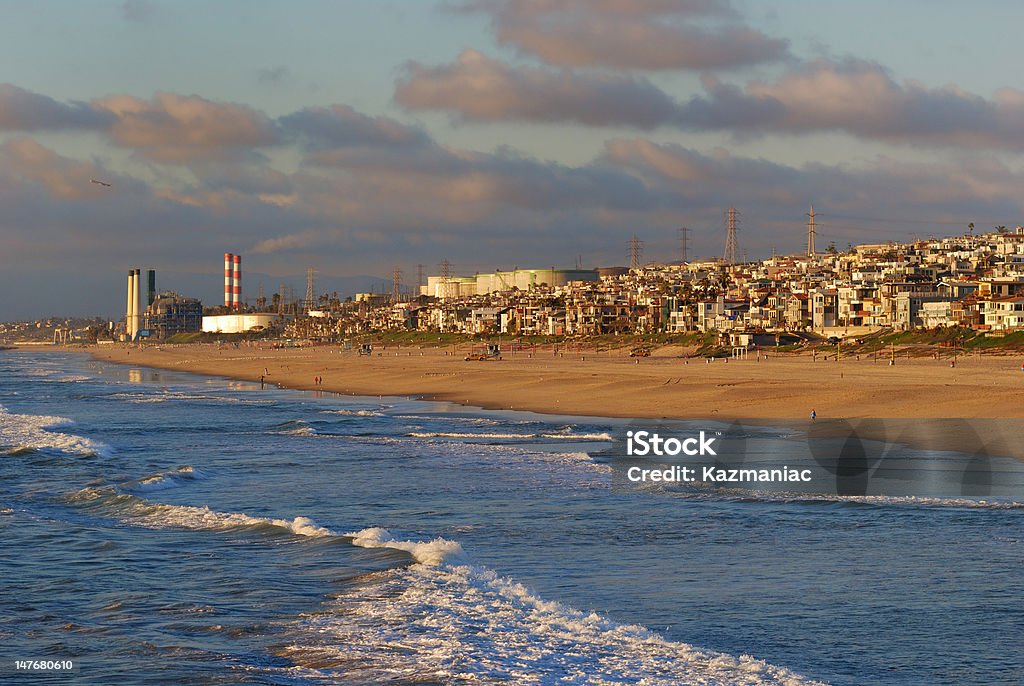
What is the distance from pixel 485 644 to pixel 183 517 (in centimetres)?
1188

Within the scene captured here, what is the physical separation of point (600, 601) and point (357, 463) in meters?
18.7

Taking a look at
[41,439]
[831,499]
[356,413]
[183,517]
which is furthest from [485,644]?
[356,413]

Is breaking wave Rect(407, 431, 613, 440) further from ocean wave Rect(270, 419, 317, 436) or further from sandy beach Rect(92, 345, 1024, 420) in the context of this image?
sandy beach Rect(92, 345, 1024, 420)

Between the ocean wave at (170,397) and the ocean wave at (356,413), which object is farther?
the ocean wave at (170,397)

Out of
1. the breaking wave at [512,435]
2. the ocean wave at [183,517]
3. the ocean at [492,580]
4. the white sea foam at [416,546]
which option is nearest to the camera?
the ocean at [492,580]

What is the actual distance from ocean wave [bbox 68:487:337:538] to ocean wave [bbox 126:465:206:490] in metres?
1.68

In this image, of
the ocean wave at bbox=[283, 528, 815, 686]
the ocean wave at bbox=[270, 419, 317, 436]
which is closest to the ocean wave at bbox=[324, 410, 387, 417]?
the ocean wave at bbox=[270, 419, 317, 436]

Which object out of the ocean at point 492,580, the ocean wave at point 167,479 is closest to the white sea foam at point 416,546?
the ocean at point 492,580

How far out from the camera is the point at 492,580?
54.6ft

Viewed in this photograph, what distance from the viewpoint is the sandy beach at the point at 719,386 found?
44.7 m

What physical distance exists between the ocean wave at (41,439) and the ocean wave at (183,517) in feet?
36.6

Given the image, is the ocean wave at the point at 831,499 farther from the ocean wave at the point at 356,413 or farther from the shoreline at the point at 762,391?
the ocean wave at the point at 356,413

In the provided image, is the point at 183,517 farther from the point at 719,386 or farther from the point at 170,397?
the point at 170,397

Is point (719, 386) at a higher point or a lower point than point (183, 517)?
higher
